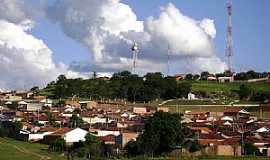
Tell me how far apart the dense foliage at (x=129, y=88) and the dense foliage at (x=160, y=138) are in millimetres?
66979

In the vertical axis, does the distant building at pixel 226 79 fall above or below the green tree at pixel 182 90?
above

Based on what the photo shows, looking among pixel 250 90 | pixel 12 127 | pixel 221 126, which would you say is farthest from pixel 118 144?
pixel 250 90

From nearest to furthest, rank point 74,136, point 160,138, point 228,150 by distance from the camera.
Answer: point 160,138 < point 228,150 < point 74,136

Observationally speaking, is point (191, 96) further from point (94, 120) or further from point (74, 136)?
→ point (74, 136)

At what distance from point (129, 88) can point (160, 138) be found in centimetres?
7120

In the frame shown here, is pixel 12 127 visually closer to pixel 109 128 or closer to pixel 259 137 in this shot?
pixel 109 128

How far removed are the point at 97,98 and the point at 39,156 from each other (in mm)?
70905

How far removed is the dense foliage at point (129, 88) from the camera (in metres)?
122

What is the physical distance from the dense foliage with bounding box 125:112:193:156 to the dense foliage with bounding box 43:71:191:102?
6698 cm

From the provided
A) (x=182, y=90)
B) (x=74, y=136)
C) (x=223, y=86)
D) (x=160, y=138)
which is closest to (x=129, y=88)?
(x=182, y=90)

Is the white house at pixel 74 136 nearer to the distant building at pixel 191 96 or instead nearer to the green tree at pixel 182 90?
the distant building at pixel 191 96

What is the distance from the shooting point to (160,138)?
53.1 m

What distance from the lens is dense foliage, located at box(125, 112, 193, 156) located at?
5259 cm

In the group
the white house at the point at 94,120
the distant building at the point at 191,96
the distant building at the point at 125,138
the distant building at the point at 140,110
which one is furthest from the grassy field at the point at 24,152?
the distant building at the point at 191,96
